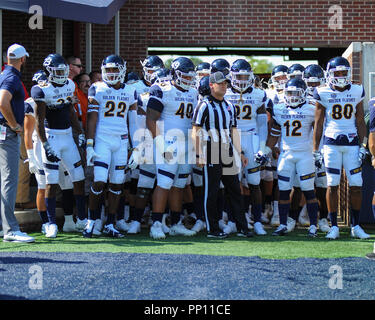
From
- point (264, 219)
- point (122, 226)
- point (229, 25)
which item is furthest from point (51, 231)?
point (229, 25)

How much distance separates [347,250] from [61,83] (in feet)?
12.7

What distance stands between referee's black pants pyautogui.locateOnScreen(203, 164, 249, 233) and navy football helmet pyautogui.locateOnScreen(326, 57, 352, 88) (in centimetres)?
165

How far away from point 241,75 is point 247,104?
0.40 meters

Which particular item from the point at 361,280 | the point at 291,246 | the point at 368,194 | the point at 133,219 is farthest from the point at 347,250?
the point at 133,219

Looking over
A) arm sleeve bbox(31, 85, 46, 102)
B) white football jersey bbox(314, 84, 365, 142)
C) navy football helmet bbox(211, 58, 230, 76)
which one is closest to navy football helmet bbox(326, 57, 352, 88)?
white football jersey bbox(314, 84, 365, 142)

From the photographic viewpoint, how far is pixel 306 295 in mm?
4918

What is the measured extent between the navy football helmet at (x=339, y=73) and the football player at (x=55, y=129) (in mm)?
3152

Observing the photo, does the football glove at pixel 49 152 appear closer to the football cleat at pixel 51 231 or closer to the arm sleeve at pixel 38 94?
the arm sleeve at pixel 38 94

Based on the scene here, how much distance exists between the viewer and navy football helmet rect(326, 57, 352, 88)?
7879 millimetres

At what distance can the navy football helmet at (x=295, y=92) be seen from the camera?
8.12 metres

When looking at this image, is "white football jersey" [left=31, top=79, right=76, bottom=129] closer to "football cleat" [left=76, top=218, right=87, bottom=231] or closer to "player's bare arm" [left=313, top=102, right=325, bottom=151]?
"football cleat" [left=76, top=218, right=87, bottom=231]

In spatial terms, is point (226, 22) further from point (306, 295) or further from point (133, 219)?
point (306, 295)

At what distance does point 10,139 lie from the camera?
741cm

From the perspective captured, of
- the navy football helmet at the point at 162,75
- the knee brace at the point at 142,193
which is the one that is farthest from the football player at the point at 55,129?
the navy football helmet at the point at 162,75
